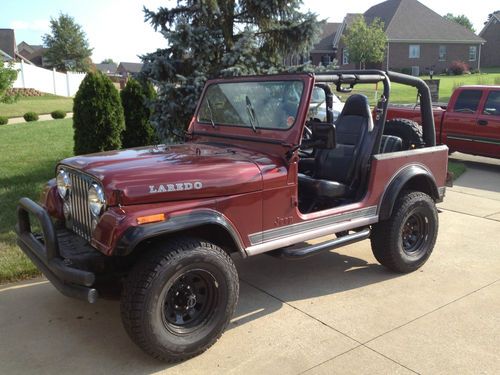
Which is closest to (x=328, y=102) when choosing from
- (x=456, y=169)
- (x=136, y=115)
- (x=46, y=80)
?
(x=136, y=115)

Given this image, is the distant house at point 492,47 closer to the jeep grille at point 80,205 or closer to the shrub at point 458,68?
the shrub at point 458,68

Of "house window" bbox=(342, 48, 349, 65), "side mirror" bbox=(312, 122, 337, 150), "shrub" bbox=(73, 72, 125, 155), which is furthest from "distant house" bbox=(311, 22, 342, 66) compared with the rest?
"side mirror" bbox=(312, 122, 337, 150)

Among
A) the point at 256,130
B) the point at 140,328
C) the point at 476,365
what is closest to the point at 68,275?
the point at 140,328

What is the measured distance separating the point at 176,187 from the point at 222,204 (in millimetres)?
340

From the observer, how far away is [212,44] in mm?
7090

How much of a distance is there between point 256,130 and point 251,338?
5.27ft

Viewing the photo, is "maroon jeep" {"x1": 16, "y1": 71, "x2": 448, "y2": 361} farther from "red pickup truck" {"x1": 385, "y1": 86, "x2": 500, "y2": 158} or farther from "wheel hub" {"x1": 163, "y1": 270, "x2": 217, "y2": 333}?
"red pickup truck" {"x1": 385, "y1": 86, "x2": 500, "y2": 158}

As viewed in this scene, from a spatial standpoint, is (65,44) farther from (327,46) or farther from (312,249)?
(312,249)

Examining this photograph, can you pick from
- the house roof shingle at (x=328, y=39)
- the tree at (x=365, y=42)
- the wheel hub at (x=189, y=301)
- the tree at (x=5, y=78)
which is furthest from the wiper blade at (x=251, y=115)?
the house roof shingle at (x=328, y=39)

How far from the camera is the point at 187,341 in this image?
3125mm

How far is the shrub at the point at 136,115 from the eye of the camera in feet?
27.6

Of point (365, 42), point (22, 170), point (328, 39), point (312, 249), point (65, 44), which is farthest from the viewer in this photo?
point (65, 44)

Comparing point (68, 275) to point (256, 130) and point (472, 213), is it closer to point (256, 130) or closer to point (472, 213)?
point (256, 130)

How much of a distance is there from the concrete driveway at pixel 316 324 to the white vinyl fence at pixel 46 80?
32671mm
